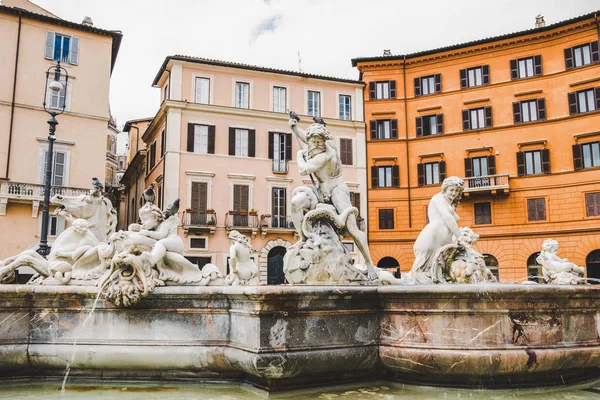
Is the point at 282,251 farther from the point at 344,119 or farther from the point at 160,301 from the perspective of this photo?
the point at 160,301

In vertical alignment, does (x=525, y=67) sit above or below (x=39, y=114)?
above

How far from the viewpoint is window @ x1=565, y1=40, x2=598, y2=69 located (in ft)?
97.6

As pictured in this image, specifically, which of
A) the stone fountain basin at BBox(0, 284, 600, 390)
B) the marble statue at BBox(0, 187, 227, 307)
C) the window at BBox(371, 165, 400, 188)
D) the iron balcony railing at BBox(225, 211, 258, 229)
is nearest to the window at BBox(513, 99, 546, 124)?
the window at BBox(371, 165, 400, 188)

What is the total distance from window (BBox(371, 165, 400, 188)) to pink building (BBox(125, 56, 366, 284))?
73cm

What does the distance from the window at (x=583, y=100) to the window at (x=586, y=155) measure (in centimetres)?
210

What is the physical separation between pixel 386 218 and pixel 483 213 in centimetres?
598

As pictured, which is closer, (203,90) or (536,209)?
(536,209)

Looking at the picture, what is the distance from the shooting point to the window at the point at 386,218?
33562mm

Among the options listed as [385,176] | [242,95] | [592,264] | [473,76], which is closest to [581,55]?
[473,76]

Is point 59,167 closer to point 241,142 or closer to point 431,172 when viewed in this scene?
point 241,142

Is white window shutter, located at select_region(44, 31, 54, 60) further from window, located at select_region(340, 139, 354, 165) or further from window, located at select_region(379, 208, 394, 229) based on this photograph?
window, located at select_region(379, 208, 394, 229)

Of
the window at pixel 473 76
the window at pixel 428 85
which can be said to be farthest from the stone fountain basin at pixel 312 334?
the window at pixel 428 85

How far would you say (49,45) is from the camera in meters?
28.2

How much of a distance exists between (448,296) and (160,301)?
270 centimetres
